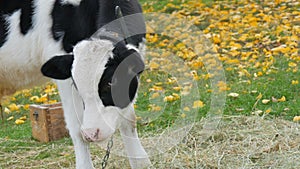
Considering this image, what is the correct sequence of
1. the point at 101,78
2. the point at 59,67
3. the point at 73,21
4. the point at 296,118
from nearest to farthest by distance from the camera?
the point at 101,78, the point at 59,67, the point at 73,21, the point at 296,118

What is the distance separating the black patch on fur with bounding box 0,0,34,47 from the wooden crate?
4.64 feet

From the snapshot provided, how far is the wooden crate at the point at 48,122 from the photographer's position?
6.19 meters

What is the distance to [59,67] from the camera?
4.20 metres

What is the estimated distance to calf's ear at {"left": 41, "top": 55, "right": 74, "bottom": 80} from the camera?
4.14 meters

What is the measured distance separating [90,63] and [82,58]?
3.0 inches

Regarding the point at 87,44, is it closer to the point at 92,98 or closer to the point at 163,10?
the point at 92,98

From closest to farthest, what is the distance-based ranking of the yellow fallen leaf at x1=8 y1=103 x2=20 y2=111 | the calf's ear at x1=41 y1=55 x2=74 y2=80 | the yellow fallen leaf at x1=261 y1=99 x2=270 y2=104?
the calf's ear at x1=41 y1=55 x2=74 y2=80 < the yellow fallen leaf at x1=261 y1=99 x2=270 y2=104 < the yellow fallen leaf at x1=8 y1=103 x2=20 y2=111

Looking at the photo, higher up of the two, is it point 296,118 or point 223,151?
point 223,151

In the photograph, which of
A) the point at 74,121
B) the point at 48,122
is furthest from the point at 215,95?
the point at 74,121

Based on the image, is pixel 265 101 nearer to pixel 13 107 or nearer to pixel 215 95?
pixel 215 95

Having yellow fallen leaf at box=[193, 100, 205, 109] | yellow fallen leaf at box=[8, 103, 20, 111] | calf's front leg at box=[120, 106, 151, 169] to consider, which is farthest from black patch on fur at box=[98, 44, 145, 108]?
yellow fallen leaf at box=[8, 103, 20, 111]

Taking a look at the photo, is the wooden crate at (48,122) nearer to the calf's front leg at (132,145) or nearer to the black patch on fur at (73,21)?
the calf's front leg at (132,145)

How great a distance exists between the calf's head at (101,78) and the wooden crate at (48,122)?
222cm

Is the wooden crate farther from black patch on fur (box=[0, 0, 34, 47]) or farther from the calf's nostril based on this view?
the calf's nostril
